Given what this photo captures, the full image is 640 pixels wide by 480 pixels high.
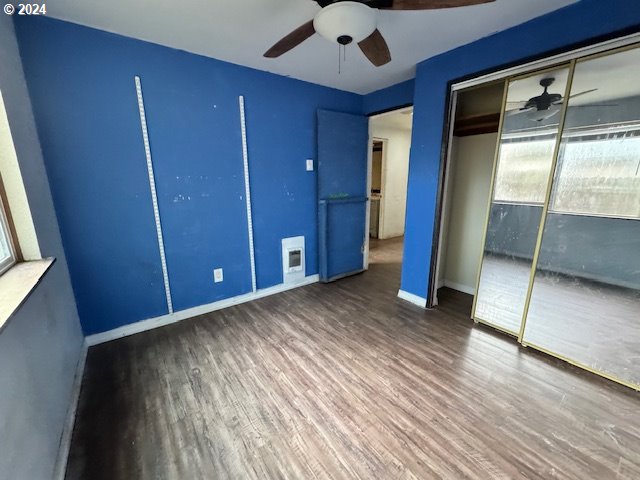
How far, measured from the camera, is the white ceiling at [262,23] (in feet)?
5.42

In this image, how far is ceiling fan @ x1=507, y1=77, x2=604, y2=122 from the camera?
1.83 meters

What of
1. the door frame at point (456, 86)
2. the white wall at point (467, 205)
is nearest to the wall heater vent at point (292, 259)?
the door frame at point (456, 86)

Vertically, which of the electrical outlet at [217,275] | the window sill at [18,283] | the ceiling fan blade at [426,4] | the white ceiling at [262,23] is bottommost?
the electrical outlet at [217,275]

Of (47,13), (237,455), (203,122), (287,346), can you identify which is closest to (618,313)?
(287,346)

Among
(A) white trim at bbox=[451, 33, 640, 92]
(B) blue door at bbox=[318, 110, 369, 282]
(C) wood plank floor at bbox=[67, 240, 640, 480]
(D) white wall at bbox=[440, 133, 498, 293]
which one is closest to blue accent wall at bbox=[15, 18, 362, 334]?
(B) blue door at bbox=[318, 110, 369, 282]

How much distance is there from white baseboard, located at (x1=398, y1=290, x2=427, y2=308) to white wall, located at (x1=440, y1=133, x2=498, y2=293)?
2.41 feet

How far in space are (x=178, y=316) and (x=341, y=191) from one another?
93.3 inches

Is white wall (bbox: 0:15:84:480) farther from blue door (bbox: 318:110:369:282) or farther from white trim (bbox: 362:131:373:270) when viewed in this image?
white trim (bbox: 362:131:373:270)

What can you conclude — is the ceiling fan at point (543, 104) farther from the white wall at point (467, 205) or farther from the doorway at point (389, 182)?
the doorway at point (389, 182)

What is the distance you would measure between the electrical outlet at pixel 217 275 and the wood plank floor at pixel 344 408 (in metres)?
0.49

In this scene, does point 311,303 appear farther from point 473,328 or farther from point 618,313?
point 618,313

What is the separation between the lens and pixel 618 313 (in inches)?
67.0

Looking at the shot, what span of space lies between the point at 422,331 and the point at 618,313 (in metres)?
1.27

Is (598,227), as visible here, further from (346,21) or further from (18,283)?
(18,283)
